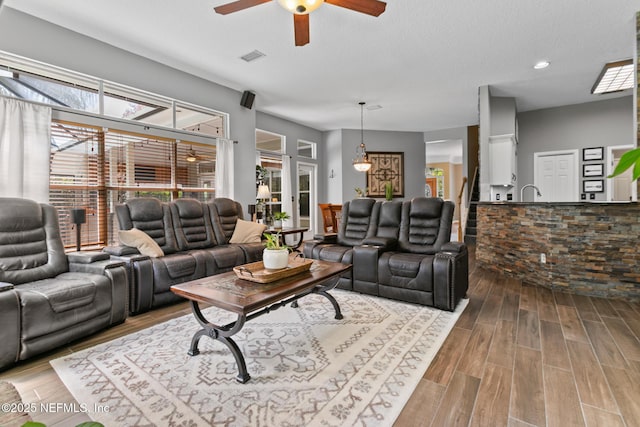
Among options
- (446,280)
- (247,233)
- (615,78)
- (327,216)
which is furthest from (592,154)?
(247,233)

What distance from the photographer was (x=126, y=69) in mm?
4086

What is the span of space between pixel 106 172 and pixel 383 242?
362cm

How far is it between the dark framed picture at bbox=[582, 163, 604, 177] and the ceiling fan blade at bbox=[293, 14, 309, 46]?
21.0 feet

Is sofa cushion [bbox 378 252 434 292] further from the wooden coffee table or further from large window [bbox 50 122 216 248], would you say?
large window [bbox 50 122 216 248]

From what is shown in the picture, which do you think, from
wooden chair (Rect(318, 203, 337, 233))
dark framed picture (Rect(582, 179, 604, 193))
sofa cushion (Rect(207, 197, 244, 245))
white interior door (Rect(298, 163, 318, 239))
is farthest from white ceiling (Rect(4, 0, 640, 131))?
white interior door (Rect(298, 163, 318, 239))

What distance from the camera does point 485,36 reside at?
3.72 metres

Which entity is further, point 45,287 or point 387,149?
point 387,149

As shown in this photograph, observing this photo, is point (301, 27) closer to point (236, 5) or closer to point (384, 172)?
point (236, 5)

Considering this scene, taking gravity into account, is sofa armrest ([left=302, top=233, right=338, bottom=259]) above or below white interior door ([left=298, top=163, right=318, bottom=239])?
below

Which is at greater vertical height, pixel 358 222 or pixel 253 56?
pixel 253 56

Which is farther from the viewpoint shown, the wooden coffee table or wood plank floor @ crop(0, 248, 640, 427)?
the wooden coffee table

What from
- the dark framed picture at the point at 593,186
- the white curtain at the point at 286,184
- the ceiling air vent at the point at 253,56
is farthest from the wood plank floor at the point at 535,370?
the white curtain at the point at 286,184

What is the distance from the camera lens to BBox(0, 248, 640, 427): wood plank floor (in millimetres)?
1696

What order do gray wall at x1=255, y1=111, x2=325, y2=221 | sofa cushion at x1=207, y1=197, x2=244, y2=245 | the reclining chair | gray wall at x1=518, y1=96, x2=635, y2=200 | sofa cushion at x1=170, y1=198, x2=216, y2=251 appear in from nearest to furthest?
sofa cushion at x1=170, y1=198, x2=216, y2=251 < the reclining chair < sofa cushion at x1=207, y1=197, x2=244, y2=245 < gray wall at x1=518, y1=96, x2=635, y2=200 < gray wall at x1=255, y1=111, x2=325, y2=221
